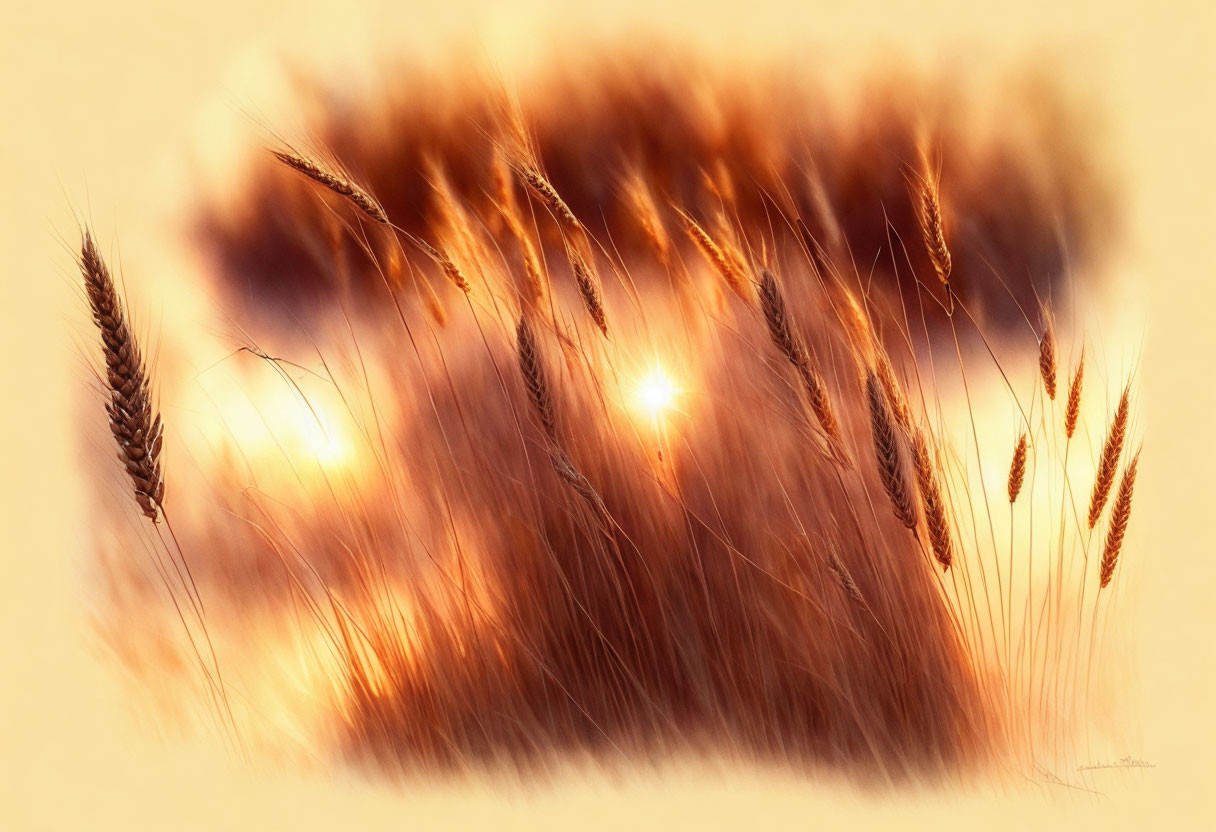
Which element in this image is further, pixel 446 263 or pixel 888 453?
pixel 446 263

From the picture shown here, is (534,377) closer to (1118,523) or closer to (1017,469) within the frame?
(1017,469)

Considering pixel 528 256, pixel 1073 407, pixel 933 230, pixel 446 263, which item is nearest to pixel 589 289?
pixel 528 256

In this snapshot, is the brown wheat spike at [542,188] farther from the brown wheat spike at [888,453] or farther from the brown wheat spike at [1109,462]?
the brown wheat spike at [1109,462]

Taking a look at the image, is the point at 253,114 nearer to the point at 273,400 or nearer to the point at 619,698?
the point at 273,400

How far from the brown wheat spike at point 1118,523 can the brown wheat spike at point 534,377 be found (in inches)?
42.6

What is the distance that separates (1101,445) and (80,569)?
80.9 inches

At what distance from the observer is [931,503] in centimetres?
103

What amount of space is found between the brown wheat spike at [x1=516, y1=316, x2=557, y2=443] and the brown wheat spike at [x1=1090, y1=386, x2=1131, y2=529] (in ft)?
3.43

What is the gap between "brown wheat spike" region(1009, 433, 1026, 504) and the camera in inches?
42.4

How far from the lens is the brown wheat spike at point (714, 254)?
1.10 m

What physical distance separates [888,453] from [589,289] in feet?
2.00

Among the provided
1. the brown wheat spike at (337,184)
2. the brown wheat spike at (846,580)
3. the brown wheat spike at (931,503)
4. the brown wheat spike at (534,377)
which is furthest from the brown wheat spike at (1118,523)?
the brown wheat spike at (337,184)

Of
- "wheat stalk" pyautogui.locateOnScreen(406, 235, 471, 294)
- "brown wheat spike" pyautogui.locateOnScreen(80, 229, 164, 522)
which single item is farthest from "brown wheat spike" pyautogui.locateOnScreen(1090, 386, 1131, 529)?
"brown wheat spike" pyautogui.locateOnScreen(80, 229, 164, 522)
